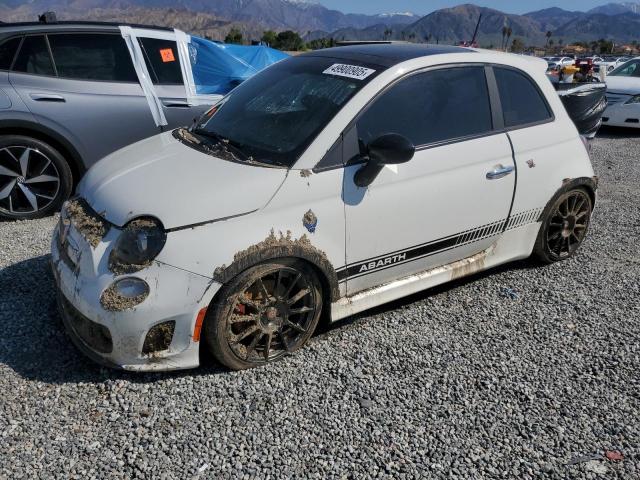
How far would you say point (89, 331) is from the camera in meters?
2.59

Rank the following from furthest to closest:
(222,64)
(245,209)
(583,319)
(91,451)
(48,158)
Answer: (222,64) → (48,158) → (583,319) → (245,209) → (91,451)

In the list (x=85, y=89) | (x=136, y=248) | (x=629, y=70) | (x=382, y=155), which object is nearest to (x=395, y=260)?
(x=382, y=155)

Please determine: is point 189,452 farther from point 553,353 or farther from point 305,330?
point 553,353

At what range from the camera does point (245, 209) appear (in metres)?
2.63

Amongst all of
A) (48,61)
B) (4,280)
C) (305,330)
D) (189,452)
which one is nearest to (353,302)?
(305,330)

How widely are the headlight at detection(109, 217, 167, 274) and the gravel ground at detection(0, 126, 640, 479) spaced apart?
690 mm

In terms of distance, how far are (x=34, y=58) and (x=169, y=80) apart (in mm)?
1215

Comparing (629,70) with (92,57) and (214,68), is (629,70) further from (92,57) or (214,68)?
(92,57)

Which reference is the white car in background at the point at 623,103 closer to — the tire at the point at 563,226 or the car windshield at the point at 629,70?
the car windshield at the point at 629,70

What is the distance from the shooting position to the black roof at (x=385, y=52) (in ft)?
A: 10.6

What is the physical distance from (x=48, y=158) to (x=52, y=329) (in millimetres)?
2303

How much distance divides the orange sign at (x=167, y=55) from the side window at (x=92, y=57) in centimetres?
34

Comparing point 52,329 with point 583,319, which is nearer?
point 52,329

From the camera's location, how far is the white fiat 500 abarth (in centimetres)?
253
